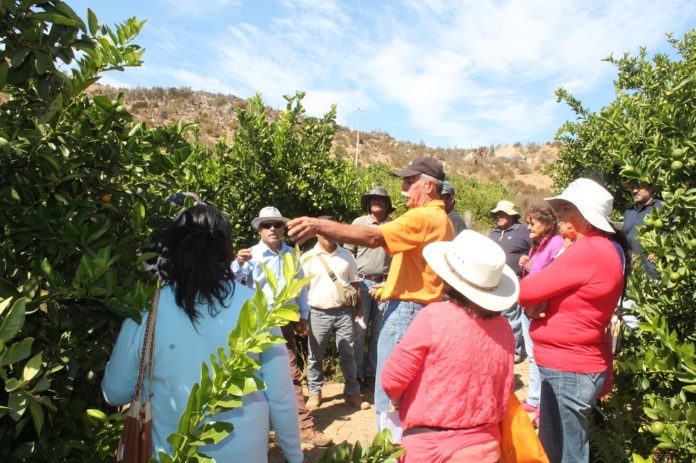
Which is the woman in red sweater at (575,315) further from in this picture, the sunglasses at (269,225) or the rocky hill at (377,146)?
the rocky hill at (377,146)

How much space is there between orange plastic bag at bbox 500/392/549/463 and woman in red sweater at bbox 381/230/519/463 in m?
0.07

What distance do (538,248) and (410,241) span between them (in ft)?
8.31

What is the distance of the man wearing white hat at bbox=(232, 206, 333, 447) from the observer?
4426 mm

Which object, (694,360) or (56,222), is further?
(694,360)

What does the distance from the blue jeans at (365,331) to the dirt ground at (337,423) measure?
1.22 feet

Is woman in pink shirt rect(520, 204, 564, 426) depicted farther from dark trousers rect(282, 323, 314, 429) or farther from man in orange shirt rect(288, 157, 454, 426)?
dark trousers rect(282, 323, 314, 429)

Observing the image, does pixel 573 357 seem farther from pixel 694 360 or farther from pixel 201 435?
pixel 201 435

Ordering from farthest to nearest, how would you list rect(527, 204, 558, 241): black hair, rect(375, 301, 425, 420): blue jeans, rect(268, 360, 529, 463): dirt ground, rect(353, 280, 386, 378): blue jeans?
rect(353, 280, 386, 378): blue jeans, rect(527, 204, 558, 241): black hair, rect(268, 360, 529, 463): dirt ground, rect(375, 301, 425, 420): blue jeans

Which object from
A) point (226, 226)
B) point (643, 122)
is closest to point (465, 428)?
point (226, 226)

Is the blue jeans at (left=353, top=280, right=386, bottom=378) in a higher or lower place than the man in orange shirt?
lower

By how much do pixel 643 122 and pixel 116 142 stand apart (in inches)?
116

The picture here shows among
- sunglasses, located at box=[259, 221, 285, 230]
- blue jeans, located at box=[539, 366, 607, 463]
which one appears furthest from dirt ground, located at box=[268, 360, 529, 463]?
sunglasses, located at box=[259, 221, 285, 230]

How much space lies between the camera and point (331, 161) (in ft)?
20.6

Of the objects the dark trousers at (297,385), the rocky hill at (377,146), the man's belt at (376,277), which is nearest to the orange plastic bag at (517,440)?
the dark trousers at (297,385)
